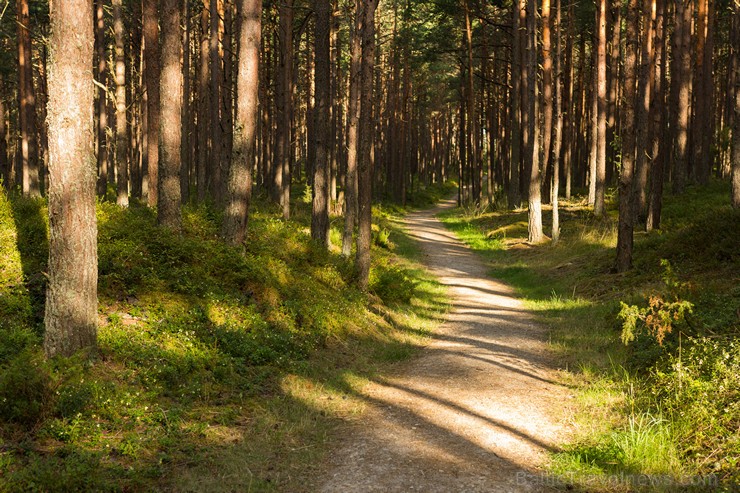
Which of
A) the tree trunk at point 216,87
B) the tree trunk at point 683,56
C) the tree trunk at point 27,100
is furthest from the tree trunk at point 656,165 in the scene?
the tree trunk at point 27,100

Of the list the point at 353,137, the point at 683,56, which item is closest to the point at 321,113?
the point at 353,137

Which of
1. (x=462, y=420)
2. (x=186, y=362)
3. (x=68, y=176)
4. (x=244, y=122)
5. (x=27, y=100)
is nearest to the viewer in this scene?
(x=68, y=176)

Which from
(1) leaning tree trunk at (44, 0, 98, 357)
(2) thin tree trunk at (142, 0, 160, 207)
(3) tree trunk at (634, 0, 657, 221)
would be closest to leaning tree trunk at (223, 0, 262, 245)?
(2) thin tree trunk at (142, 0, 160, 207)

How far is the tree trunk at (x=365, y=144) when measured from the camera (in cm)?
1331

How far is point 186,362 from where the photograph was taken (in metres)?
7.38

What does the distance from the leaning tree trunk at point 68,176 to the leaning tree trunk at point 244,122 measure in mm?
4701

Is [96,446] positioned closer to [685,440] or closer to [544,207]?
[685,440]

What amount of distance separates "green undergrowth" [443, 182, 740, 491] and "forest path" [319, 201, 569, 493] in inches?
15.8

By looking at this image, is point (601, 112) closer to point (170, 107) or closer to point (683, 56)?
point (683, 56)

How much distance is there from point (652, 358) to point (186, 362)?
20.5 ft

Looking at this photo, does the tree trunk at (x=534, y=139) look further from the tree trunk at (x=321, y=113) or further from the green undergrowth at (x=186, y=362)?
the green undergrowth at (x=186, y=362)

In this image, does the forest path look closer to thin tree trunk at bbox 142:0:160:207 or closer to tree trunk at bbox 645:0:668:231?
thin tree trunk at bbox 142:0:160:207

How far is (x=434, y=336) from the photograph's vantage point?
38.0 ft

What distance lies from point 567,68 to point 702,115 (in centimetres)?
817
